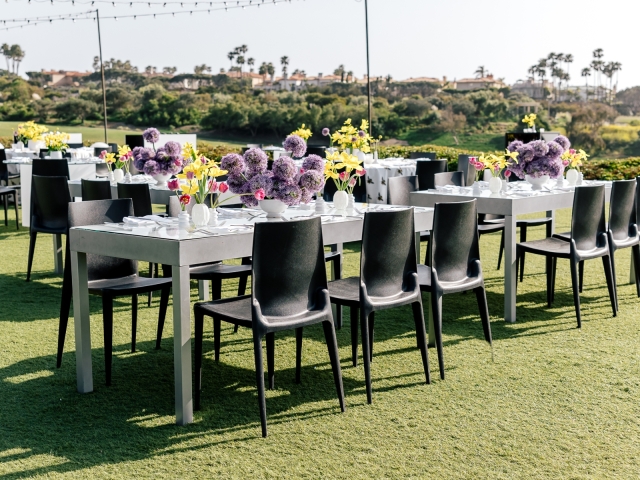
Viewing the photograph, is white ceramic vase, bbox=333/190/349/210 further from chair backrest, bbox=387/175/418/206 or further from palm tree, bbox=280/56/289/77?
palm tree, bbox=280/56/289/77

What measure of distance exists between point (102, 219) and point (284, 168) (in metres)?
1.05

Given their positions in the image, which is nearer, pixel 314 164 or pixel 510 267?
pixel 314 164

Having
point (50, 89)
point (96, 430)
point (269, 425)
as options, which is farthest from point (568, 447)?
point (50, 89)

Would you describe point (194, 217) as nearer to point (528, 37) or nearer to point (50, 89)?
point (528, 37)

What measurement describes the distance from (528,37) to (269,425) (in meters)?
38.8

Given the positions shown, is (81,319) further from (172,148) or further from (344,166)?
(172,148)

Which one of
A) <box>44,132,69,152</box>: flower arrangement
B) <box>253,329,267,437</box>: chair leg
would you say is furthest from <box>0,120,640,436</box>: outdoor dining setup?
<box>44,132,69,152</box>: flower arrangement

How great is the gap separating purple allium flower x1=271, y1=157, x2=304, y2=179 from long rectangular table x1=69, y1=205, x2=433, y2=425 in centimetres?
29

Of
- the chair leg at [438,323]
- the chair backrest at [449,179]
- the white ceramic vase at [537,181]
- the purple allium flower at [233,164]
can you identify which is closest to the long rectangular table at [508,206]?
the white ceramic vase at [537,181]

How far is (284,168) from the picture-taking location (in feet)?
13.9

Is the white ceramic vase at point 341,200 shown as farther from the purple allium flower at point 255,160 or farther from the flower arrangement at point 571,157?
the flower arrangement at point 571,157

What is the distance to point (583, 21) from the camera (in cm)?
2809

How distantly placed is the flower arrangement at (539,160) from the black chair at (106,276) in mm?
3091

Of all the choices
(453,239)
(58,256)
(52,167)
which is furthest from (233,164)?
(52,167)
